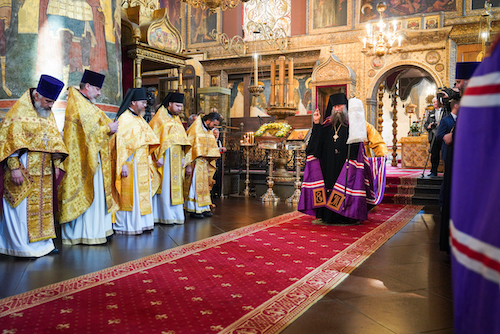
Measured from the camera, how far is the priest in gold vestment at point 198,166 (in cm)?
668

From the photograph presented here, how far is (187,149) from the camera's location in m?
6.37

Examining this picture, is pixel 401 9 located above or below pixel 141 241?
above

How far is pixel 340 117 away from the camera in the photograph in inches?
236

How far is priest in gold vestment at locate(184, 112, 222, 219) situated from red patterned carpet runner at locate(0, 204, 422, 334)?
6.13 ft

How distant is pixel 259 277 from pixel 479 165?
109 inches

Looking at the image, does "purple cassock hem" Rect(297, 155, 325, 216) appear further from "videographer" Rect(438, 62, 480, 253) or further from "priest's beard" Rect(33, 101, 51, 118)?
"priest's beard" Rect(33, 101, 51, 118)

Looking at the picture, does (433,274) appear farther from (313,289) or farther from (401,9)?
(401,9)

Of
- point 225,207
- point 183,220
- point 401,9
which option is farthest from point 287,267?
point 401,9

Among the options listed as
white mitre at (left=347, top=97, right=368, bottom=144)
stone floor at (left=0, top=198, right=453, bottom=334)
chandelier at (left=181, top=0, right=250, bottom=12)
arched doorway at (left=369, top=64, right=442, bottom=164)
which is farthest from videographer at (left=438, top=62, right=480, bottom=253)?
arched doorway at (left=369, top=64, right=442, bottom=164)

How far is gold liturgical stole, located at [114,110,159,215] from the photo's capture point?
525 centimetres

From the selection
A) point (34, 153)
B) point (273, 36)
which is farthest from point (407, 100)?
point (34, 153)

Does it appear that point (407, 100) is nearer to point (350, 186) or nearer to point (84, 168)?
point (350, 186)

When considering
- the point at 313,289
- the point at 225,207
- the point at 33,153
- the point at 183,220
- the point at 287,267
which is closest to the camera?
the point at 313,289

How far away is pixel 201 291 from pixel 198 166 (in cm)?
385
